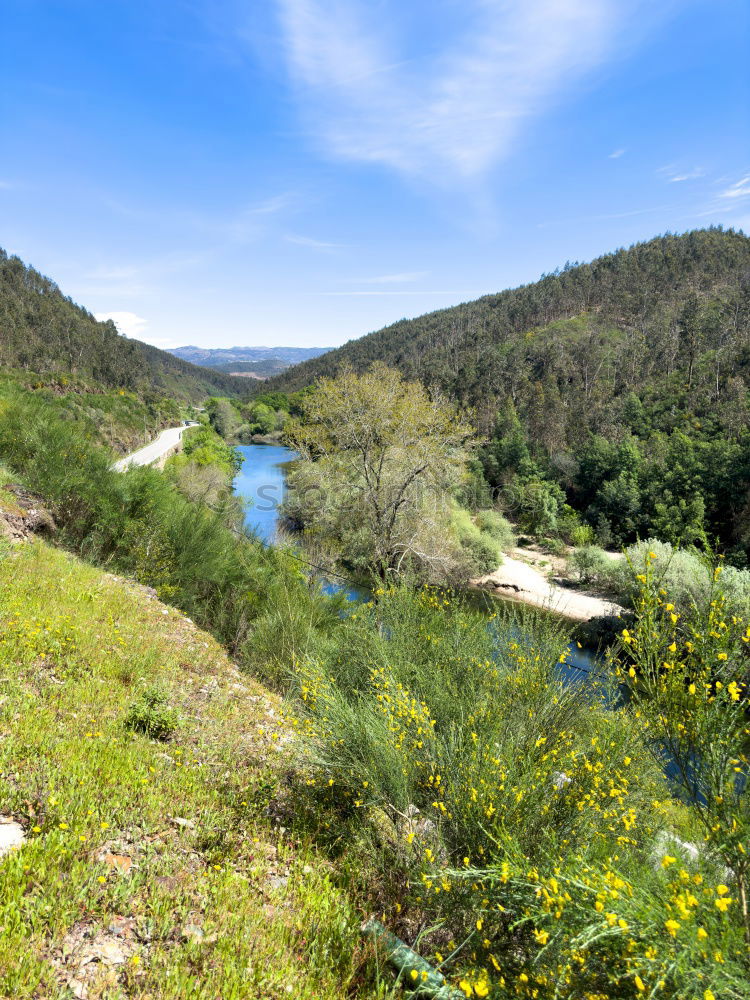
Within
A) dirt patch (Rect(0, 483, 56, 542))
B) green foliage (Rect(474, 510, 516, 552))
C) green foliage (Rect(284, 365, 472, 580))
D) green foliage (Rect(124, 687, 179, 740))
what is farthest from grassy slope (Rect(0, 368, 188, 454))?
green foliage (Rect(124, 687, 179, 740))

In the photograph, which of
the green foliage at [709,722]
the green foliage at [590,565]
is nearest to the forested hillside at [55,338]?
the green foliage at [590,565]

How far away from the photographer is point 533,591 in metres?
25.9

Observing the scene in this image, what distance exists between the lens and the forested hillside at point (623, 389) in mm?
31484

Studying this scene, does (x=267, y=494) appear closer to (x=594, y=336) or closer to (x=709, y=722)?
(x=709, y=722)

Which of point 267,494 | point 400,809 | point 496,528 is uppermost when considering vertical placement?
point 400,809

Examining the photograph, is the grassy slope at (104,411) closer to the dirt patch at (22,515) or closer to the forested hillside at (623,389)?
the forested hillside at (623,389)

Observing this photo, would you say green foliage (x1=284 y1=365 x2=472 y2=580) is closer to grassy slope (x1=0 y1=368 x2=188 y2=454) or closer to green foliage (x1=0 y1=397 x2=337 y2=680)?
green foliage (x1=0 y1=397 x2=337 y2=680)

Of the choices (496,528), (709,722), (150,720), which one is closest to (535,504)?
(496,528)

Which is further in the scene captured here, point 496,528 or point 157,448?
point 157,448

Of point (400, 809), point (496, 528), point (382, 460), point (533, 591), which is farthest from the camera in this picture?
point (496, 528)

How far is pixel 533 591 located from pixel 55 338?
61.5 meters

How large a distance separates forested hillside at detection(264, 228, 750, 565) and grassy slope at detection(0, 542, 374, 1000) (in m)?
16.0

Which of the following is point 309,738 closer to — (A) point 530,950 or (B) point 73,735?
(B) point 73,735

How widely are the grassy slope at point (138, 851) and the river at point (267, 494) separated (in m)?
3.20
